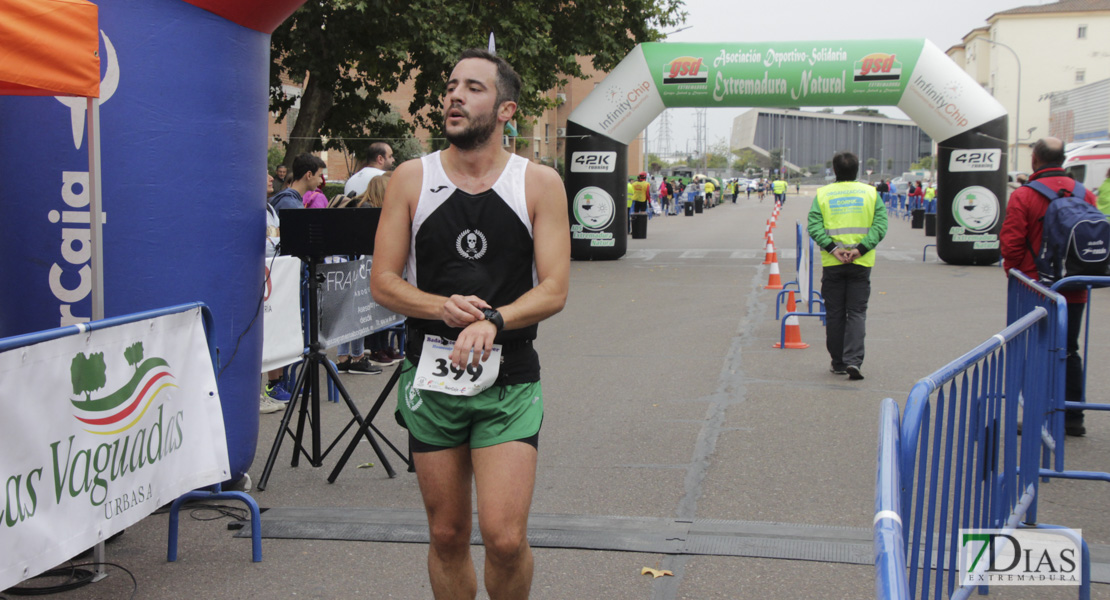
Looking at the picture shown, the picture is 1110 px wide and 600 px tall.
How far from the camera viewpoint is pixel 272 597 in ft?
13.5

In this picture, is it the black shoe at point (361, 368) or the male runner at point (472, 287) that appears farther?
the black shoe at point (361, 368)

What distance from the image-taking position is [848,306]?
8.54 m

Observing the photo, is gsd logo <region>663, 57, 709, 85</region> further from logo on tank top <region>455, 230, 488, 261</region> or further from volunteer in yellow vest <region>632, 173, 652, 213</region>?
logo on tank top <region>455, 230, 488, 261</region>

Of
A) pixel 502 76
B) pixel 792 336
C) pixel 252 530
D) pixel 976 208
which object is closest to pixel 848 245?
pixel 792 336

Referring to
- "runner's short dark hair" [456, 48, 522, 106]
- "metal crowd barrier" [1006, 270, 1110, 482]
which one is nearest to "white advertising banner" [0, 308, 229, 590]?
"runner's short dark hair" [456, 48, 522, 106]

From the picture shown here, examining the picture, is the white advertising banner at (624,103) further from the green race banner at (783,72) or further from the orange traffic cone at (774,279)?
the orange traffic cone at (774,279)

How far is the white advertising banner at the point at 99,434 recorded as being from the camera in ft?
11.1

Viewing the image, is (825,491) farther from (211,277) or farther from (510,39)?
(510,39)

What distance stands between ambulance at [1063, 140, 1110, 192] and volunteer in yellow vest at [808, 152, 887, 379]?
16.5m

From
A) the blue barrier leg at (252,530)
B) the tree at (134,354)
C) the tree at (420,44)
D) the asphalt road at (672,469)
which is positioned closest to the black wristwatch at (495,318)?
the asphalt road at (672,469)

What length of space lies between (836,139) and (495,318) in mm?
134198

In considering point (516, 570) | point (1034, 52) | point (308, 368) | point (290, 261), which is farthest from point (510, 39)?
point (1034, 52)

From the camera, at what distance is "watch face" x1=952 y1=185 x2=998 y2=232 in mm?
18859

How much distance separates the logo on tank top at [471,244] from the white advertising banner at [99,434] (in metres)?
1.54
